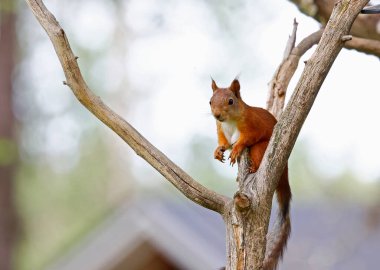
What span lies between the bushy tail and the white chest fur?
0.66 ft

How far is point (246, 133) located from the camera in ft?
9.94

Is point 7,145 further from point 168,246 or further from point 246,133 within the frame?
point 246,133

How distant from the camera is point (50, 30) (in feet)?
8.30

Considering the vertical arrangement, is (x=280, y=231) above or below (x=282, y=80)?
below

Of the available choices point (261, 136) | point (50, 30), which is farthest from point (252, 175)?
point (50, 30)

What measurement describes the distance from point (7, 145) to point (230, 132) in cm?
676

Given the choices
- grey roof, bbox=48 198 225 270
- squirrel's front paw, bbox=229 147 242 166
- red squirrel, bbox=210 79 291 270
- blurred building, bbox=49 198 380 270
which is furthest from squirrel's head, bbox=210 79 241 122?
grey roof, bbox=48 198 225 270

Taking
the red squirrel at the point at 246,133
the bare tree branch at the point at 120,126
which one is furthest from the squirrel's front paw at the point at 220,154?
the bare tree branch at the point at 120,126

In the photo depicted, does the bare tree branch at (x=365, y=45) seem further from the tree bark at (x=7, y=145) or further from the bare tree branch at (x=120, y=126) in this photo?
the tree bark at (x=7, y=145)

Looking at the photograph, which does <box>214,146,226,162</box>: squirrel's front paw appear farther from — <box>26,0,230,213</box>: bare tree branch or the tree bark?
the tree bark

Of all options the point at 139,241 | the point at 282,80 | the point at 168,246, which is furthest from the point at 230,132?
the point at 139,241

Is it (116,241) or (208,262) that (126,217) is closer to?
(116,241)

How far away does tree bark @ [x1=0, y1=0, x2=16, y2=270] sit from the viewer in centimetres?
946

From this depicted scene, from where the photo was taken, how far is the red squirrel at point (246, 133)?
118 inches
